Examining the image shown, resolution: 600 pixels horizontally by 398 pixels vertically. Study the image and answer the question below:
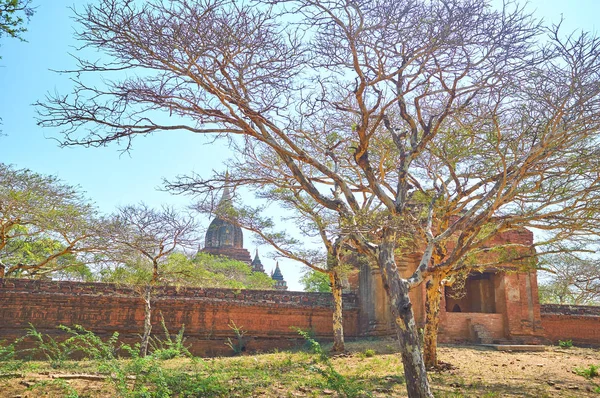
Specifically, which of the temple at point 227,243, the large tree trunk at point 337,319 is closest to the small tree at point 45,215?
the large tree trunk at point 337,319

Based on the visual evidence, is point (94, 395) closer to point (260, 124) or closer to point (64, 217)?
point (260, 124)

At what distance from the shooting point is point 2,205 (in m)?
15.7

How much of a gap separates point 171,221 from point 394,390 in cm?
936

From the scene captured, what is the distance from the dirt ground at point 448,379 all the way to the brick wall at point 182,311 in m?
4.12

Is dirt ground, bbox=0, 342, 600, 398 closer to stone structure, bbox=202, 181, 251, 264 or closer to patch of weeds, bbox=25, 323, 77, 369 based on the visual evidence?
patch of weeds, bbox=25, 323, 77, 369

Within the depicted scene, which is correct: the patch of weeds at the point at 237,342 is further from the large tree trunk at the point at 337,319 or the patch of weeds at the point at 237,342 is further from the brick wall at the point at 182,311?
the large tree trunk at the point at 337,319

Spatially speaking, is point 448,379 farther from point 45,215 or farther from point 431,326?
point 45,215

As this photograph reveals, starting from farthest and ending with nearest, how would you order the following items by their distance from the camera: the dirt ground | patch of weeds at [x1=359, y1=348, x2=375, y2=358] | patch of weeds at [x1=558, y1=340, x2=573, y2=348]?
patch of weeds at [x1=558, y1=340, x2=573, y2=348]
patch of weeds at [x1=359, y1=348, x2=375, y2=358]
the dirt ground

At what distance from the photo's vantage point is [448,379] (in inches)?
391

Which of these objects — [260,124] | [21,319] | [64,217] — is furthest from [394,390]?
[21,319]

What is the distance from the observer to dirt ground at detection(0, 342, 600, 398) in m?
7.64

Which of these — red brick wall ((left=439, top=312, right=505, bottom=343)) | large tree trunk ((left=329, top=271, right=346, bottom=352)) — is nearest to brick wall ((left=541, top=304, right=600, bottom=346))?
red brick wall ((left=439, top=312, right=505, bottom=343))

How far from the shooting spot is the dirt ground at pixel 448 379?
7.64 m

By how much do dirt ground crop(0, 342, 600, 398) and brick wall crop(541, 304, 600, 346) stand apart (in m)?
5.69
